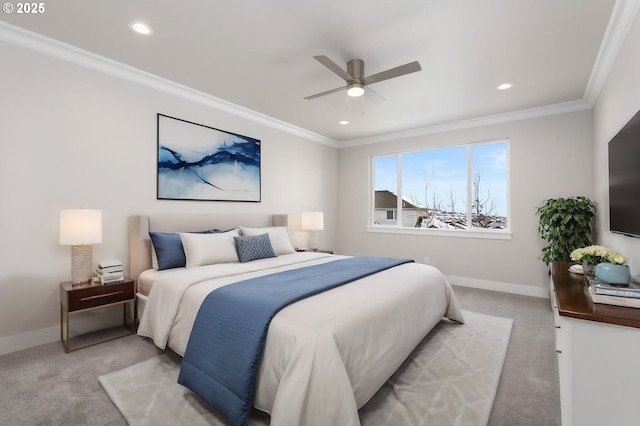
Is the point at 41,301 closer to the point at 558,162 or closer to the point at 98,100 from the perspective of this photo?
the point at 98,100

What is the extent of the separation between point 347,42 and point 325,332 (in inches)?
92.2

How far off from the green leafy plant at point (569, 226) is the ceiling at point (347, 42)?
1.38 metres

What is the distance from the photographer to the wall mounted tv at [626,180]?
1.86m

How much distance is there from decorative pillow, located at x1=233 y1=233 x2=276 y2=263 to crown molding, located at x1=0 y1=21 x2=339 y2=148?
1841 millimetres

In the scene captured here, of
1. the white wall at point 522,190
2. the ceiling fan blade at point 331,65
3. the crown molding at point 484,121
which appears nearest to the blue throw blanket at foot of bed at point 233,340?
the ceiling fan blade at point 331,65

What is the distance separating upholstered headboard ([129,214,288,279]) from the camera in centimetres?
312

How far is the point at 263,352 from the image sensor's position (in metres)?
1.67

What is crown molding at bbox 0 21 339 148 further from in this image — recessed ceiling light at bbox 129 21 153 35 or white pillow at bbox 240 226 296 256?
white pillow at bbox 240 226 296 256

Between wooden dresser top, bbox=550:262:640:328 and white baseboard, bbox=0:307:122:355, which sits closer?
wooden dresser top, bbox=550:262:640:328

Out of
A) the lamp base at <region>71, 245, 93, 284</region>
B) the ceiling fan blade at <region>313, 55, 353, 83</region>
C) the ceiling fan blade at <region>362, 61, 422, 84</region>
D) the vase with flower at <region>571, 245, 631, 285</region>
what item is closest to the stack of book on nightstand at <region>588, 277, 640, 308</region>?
the vase with flower at <region>571, 245, 631, 285</region>

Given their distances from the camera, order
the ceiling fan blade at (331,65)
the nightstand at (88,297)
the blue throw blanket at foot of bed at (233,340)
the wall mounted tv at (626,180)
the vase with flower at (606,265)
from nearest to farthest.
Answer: the blue throw blanket at foot of bed at (233,340) < the vase with flower at (606,265) < the wall mounted tv at (626,180) < the ceiling fan blade at (331,65) < the nightstand at (88,297)

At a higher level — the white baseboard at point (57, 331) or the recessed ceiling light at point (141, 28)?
the recessed ceiling light at point (141, 28)

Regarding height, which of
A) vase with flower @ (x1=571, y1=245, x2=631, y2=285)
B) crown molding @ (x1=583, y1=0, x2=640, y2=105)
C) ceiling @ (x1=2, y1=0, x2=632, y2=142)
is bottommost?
vase with flower @ (x1=571, y1=245, x2=631, y2=285)

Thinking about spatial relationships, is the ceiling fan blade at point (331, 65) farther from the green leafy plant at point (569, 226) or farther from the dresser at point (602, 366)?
the green leafy plant at point (569, 226)
